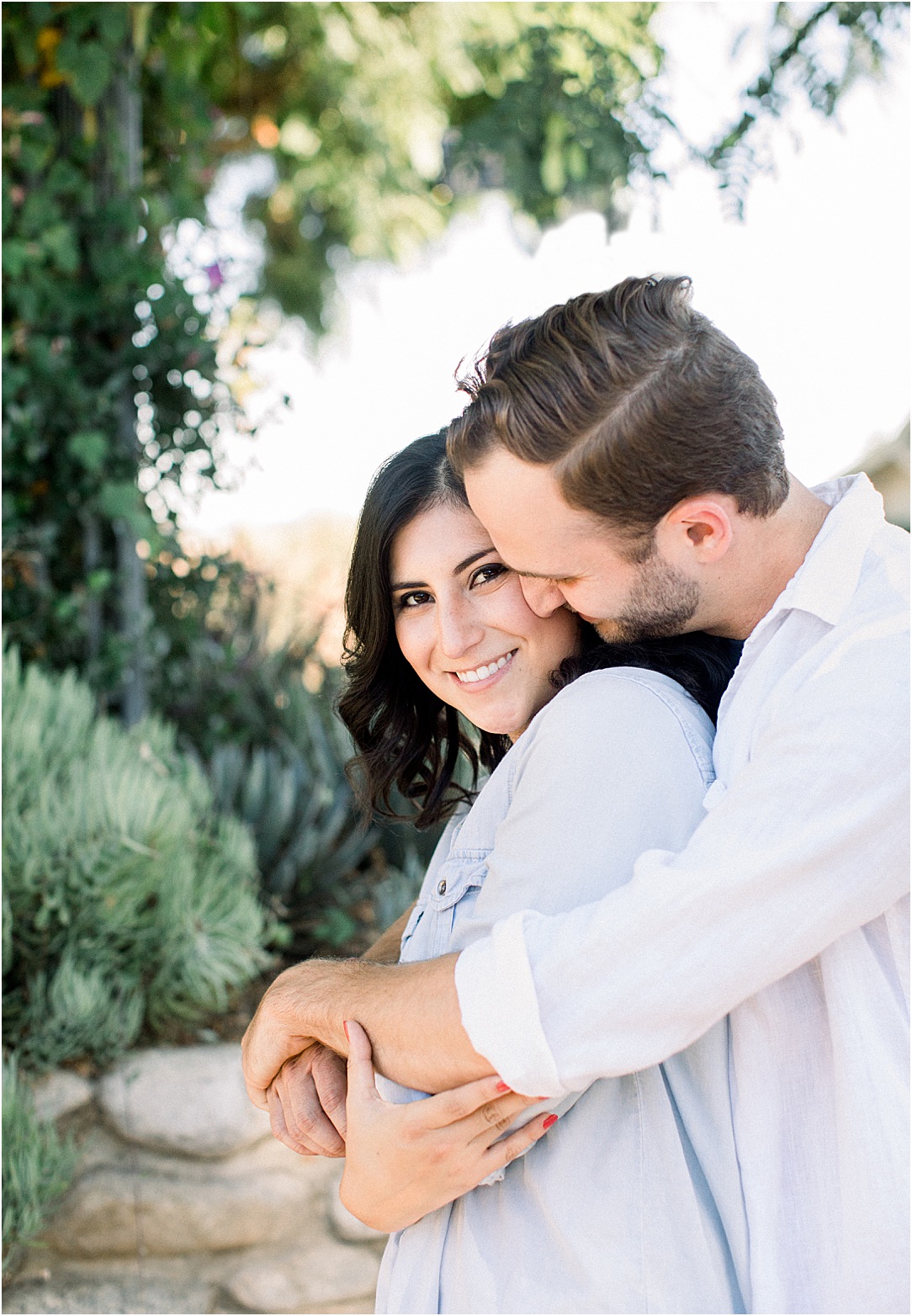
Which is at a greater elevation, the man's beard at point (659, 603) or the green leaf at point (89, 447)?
the green leaf at point (89, 447)

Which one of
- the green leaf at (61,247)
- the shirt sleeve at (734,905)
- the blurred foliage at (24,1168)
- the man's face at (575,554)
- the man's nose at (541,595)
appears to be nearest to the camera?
the shirt sleeve at (734,905)

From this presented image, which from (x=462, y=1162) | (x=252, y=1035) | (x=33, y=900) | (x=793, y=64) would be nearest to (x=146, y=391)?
(x=33, y=900)

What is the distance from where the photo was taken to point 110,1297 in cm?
311

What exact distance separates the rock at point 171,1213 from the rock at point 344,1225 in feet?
0.20

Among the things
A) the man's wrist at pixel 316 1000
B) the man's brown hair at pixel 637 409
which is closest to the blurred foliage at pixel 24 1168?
the man's wrist at pixel 316 1000

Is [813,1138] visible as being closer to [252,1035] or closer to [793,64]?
[252,1035]

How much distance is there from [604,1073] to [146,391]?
3.81 m

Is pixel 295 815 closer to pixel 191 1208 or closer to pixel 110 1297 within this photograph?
pixel 191 1208

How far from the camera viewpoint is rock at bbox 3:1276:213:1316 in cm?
301

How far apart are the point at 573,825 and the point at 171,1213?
249 centimetres

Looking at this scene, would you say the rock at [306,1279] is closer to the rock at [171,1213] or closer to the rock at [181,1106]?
the rock at [171,1213]

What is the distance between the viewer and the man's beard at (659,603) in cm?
162

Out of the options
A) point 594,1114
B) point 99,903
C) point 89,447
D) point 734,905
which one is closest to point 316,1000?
point 594,1114

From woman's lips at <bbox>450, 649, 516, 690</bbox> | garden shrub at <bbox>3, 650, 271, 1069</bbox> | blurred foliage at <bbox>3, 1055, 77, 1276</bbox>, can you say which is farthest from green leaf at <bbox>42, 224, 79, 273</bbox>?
woman's lips at <bbox>450, 649, 516, 690</bbox>
